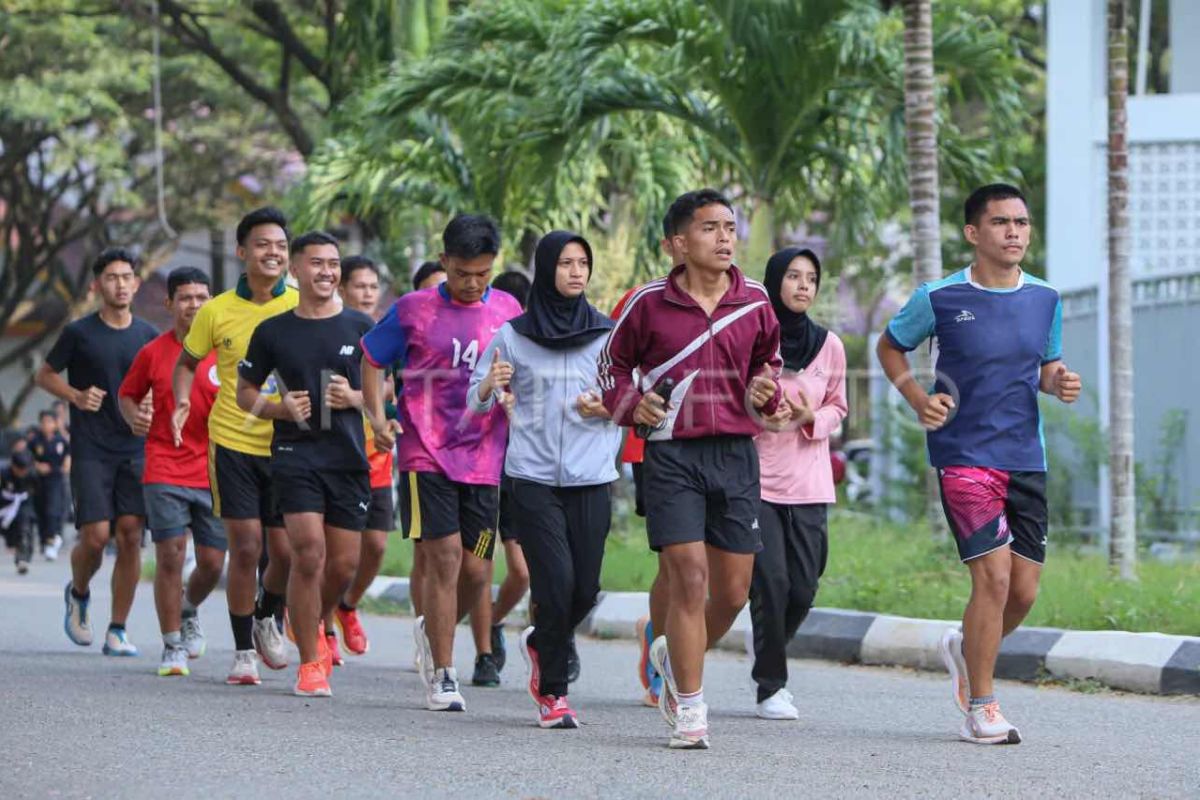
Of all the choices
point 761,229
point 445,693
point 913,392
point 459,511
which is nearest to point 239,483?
Result: point 459,511

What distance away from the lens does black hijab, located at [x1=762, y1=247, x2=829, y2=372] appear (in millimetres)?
8891

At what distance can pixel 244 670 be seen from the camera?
32.7 ft

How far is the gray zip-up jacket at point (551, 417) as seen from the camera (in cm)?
839

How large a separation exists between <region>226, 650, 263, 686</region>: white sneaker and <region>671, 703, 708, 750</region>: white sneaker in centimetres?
298

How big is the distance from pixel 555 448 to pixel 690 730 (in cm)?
135

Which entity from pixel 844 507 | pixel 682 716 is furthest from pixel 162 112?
pixel 682 716

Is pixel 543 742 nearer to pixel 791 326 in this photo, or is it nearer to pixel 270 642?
pixel 791 326

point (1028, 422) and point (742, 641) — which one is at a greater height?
point (1028, 422)

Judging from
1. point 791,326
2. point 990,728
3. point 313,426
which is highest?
point 791,326

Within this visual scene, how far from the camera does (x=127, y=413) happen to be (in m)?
11.1

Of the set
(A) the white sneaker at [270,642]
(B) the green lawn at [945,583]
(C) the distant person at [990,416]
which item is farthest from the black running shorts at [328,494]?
(B) the green lawn at [945,583]

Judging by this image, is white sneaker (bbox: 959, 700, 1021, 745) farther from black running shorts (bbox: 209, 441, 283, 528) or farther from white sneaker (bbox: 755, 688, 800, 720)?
black running shorts (bbox: 209, 441, 283, 528)

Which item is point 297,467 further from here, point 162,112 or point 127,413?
point 162,112

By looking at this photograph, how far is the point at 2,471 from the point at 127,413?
14.9 meters
